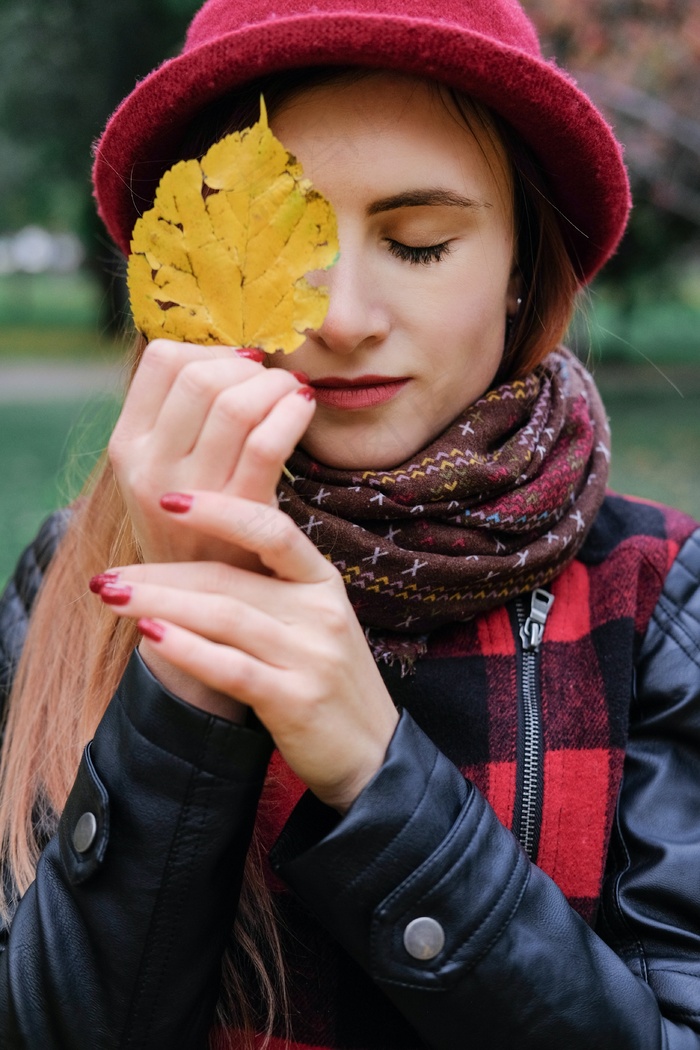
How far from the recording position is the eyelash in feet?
4.68

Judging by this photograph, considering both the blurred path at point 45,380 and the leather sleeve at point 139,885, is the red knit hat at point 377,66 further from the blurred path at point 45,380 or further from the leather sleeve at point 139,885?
the blurred path at point 45,380

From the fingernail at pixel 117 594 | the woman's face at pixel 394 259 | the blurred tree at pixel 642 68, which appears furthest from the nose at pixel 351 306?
the blurred tree at pixel 642 68

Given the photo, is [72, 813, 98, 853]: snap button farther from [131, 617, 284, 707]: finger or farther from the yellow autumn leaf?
the yellow autumn leaf

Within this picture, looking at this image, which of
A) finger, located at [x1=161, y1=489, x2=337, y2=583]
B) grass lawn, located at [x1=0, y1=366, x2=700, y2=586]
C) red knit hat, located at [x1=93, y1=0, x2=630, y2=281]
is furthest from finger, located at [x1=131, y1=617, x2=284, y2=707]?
grass lawn, located at [x1=0, y1=366, x2=700, y2=586]

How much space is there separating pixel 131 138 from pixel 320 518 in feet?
2.11

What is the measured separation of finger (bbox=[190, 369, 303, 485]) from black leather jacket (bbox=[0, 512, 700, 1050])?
30 centimetres

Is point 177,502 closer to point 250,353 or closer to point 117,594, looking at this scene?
point 117,594

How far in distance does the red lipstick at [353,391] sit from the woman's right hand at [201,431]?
304 millimetres

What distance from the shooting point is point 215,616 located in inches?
42.3

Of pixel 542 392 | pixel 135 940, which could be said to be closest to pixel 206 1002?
pixel 135 940

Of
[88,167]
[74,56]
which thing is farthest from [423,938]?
[88,167]

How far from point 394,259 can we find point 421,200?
0.09 m

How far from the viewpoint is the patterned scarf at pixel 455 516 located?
148 centimetres

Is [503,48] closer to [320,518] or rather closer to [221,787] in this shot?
[320,518]
